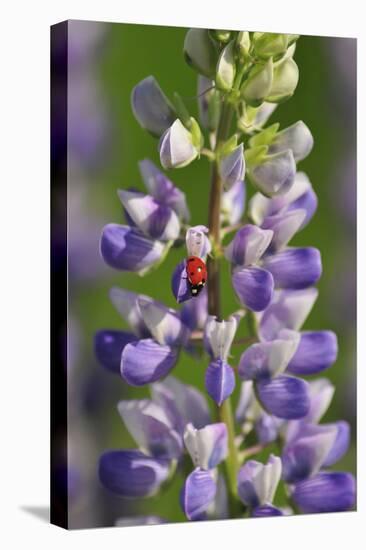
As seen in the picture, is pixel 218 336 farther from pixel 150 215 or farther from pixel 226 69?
pixel 226 69

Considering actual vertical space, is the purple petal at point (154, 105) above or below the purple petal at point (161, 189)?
above

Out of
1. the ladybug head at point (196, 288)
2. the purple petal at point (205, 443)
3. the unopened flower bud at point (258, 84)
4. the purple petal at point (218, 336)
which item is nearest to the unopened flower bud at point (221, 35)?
the unopened flower bud at point (258, 84)

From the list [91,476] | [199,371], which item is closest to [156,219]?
[199,371]

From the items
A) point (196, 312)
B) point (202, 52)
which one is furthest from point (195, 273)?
point (202, 52)

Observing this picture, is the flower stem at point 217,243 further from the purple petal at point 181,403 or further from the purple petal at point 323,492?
the purple petal at point 323,492

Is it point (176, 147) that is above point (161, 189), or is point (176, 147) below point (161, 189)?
above
